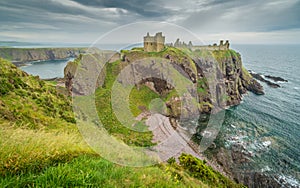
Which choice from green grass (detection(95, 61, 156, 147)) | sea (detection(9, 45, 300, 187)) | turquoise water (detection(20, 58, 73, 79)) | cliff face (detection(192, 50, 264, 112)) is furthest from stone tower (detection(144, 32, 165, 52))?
turquoise water (detection(20, 58, 73, 79))

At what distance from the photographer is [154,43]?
221ft

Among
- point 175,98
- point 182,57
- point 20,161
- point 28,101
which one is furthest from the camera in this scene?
point 182,57

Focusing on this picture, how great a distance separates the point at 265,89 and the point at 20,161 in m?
98.3

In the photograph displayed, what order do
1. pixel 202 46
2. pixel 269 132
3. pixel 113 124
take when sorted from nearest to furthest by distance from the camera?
pixel 113 124 → pixel 269 132 → pixel 202 46

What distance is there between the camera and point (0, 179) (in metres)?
3.48

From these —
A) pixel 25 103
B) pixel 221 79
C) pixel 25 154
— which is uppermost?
pixel 25 154

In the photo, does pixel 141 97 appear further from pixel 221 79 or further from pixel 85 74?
pixel 221 79

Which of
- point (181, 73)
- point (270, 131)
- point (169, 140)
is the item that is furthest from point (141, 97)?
point (270, 131)

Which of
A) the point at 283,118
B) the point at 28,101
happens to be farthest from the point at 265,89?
the point at 28,101

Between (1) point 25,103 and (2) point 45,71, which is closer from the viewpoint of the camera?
(1) point 25,103

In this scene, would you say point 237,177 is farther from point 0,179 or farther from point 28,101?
point 0,179

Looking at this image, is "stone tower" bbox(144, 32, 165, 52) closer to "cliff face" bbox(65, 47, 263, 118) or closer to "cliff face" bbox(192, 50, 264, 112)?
"cliff face" bbox(65, 47, 263, 118)

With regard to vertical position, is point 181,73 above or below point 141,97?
above

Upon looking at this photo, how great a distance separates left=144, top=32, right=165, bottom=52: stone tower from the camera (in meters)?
65.8
